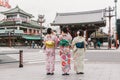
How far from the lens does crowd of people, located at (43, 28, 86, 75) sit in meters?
10.0

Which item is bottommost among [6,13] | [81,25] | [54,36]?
[54,36]

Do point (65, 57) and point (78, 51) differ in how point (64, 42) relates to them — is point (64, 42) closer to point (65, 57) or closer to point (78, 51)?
point (65, 57)

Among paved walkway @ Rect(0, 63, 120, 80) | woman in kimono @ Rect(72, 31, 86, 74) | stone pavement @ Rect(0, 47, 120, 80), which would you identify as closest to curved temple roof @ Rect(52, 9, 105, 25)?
stone pavement @ Rect(0, 47, 120, 80)

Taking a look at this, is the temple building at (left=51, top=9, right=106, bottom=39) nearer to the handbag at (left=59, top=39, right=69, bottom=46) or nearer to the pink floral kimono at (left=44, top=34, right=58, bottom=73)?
the pink floral kimono at (left=44, top=34, right=58, bottom=73)

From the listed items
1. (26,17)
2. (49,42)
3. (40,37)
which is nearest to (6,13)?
(26,17)

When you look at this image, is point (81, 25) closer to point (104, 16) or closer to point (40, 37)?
point (104, 16)

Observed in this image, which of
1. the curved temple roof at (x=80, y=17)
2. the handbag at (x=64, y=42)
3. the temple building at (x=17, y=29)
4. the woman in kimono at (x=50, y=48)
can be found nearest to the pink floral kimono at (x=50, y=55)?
the woman in kimono at (x=50, y=48)

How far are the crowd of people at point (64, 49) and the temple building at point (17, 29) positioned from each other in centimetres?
5126

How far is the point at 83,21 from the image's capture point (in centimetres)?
5391

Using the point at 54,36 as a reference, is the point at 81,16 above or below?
above

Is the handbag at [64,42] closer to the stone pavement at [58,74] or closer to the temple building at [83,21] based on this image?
the stone pavement at [58,74]

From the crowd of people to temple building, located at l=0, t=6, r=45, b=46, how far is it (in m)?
51.3

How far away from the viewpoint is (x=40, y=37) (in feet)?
234

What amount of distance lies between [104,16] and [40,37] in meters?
24.1
